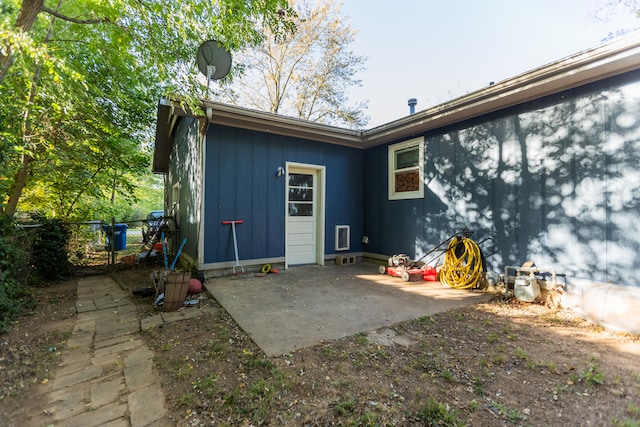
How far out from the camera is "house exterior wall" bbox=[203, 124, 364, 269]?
4.62m

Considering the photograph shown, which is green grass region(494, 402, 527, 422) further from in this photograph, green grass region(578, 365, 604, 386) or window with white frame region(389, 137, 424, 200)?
window with white frame region(389, 137, 424, 200)

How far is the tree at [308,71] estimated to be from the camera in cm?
1052

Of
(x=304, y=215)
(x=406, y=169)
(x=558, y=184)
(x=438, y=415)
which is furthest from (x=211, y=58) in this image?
(x=558, y=184)

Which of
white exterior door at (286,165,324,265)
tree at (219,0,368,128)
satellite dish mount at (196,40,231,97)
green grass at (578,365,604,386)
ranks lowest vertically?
green grass at (578,365,604,386)

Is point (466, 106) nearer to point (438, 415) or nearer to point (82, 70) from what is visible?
point (438, 415)

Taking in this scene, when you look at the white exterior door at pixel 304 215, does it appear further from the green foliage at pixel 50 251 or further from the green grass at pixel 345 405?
Answer: the green foliage at pixel 50 251

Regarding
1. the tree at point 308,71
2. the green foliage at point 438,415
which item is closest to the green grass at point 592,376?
the green foliage at point 438,415

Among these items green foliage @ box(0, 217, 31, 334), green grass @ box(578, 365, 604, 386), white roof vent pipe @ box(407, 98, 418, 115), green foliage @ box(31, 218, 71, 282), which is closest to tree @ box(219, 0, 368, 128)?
white roof vent pipe @ box(407, 98, 418, 115)

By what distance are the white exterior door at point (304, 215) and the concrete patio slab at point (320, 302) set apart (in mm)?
647

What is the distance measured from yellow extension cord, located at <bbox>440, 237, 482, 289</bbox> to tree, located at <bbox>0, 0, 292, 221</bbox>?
4.57 m

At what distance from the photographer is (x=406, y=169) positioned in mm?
5516

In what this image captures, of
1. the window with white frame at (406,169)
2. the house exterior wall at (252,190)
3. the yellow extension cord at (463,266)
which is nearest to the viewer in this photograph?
the yellow extension cord at (463,266)

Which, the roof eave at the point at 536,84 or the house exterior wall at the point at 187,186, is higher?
the roof eave at the point at 536,84

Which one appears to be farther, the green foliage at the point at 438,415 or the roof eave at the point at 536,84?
the roof eave at the point at 536,84
